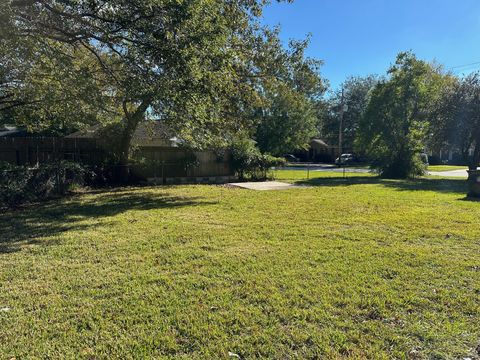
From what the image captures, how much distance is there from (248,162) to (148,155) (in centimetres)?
524

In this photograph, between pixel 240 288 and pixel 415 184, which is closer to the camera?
pixel 240 288

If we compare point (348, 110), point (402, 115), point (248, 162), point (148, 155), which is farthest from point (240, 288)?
point (348, 110)

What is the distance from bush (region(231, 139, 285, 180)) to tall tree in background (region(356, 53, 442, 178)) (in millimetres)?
7531

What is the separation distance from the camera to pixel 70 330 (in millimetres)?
2947

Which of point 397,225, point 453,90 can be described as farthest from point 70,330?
point 453,90

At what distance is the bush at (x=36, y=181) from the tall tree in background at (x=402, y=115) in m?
17.1

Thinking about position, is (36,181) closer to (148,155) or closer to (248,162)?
(148,155)

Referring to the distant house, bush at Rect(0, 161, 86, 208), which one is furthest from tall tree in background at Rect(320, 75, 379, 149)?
bush at Rect(0, 161, 86, 208)

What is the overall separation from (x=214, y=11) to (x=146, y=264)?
602cm

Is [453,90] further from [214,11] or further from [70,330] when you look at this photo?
[70,330]

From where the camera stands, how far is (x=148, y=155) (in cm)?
1590

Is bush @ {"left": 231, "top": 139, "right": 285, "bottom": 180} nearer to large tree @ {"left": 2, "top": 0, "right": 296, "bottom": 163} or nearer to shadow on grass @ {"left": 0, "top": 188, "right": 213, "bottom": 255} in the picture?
shadow on grass @ {"left": 0, "top": 188, "right": 213, "bottom": 255}

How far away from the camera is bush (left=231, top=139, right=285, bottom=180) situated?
58.8 feet

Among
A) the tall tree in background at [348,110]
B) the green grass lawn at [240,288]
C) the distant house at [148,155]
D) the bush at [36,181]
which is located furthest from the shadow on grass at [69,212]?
the tall tree in background at [348,110]
